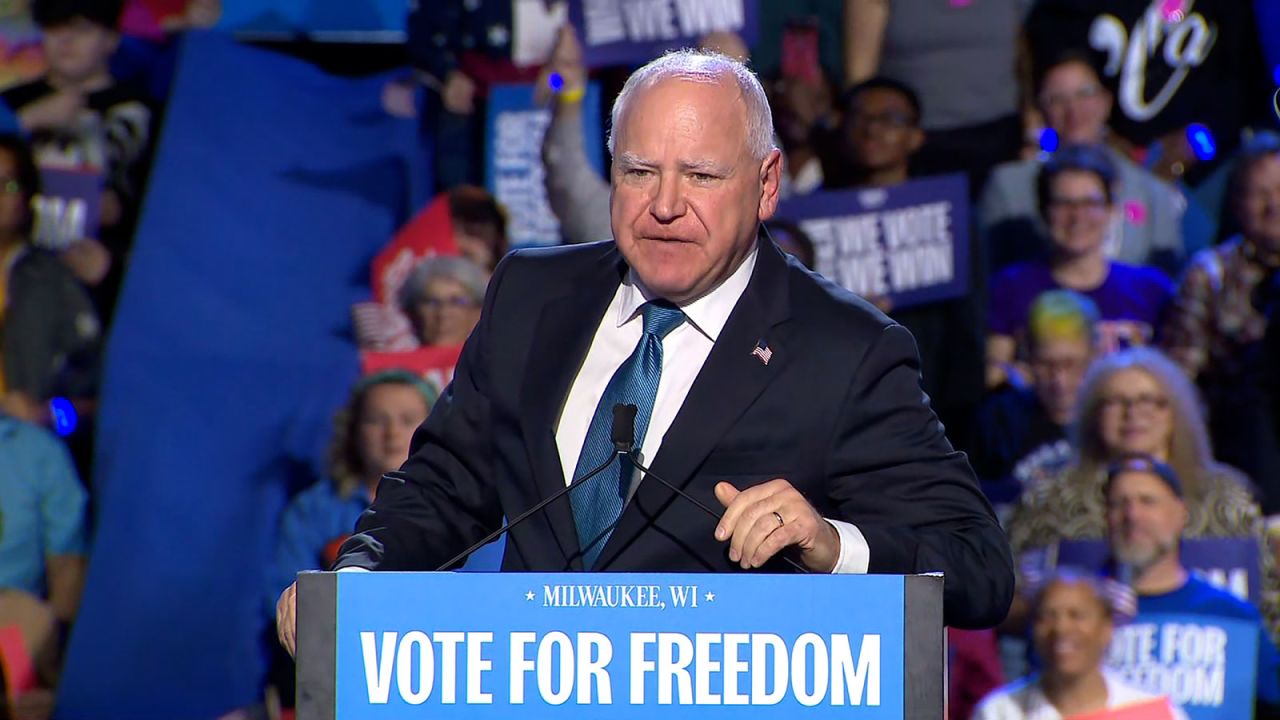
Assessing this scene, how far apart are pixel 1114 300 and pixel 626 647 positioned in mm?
3047

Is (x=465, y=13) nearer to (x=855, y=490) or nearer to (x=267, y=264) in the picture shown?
(x=267, y=264)

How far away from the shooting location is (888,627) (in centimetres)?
153

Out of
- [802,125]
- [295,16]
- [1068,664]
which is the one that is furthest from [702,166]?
[295,16]

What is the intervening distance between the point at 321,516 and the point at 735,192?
281 centimetres

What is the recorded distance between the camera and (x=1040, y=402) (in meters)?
4.27

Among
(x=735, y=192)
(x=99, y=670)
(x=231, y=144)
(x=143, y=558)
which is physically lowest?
(x=99, y=670)

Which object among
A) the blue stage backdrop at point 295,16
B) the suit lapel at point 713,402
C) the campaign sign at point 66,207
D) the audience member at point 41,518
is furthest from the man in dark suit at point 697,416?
the blue stage backdrop at point 295,16

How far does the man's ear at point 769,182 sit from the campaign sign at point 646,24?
2.90 meters

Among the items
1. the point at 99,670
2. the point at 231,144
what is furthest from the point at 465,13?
the point at 99,670

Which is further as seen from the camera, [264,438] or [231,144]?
[231,144]

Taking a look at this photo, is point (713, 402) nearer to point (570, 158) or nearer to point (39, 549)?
point (570, 158)

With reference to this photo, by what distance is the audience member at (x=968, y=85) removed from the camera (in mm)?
4613

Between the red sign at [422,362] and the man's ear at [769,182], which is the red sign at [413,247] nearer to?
the red sign at [422,362]

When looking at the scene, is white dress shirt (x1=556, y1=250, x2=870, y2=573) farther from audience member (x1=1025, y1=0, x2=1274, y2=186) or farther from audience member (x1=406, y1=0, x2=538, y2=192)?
audience member (x1=406, y1=0, x2=538, y2=192)
